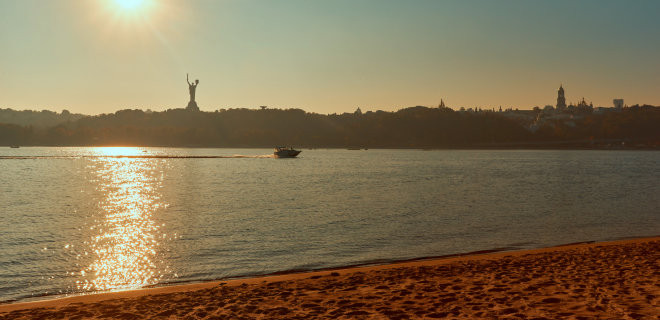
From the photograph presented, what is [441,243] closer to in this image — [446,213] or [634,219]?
[446,213]

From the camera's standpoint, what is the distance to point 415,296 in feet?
44.7

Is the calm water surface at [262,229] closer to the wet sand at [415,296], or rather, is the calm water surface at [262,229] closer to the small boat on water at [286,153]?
the wet sand at [415,296]

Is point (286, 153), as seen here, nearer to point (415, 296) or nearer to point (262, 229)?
point (262, 229)

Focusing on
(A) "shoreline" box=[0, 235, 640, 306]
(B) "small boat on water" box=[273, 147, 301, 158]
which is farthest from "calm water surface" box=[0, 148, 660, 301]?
(B) "small boat on water" box=[273, 147, 301, 158]

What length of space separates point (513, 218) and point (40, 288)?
28.0 m

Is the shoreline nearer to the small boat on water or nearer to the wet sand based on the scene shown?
the wet sand

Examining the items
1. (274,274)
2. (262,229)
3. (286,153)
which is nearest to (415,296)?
(274,274)

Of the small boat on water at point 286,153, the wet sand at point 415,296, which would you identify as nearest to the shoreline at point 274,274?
the wet sand at point 415,296

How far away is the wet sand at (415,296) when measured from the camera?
1203cm

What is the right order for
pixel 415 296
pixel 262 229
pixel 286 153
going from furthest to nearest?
pixel 286 153, pixel 262 229, pixel 415 296

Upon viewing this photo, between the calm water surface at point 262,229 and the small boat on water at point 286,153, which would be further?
the small boat on water at point 286,153

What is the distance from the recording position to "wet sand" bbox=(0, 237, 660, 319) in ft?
39.5

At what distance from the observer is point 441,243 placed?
25984 millimetres

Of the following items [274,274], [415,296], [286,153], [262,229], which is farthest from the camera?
[286,153]
